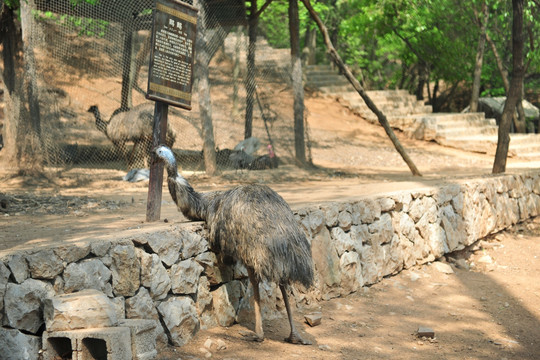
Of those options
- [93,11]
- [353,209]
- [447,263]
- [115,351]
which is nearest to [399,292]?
[353,209]

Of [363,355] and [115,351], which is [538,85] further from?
[115,351]

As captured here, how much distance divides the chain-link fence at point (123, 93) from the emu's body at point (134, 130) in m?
0.02

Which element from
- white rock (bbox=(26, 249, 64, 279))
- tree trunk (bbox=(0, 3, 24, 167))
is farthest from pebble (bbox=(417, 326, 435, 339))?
tree trunk (bbox=(0, 3, 24, 167))

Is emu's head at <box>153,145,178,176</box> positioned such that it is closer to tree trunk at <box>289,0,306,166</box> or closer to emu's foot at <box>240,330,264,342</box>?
emu's foot at <box>240,330,264,342</box>

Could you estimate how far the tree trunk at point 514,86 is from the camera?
1160 centimetres

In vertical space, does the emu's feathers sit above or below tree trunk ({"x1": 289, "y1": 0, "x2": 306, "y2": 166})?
below

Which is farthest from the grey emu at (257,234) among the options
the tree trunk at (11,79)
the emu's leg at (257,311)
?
the tree trunk at (11,79)

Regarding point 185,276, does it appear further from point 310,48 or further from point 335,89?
point 310,48

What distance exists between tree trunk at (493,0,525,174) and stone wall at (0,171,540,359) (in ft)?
6.18

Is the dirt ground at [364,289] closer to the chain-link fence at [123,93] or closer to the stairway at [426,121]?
the chain-link fence at [123,93]

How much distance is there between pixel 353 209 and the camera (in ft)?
24.8

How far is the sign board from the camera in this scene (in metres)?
5.97

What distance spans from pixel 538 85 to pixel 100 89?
1429 centimetres

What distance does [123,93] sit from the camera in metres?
11.2
